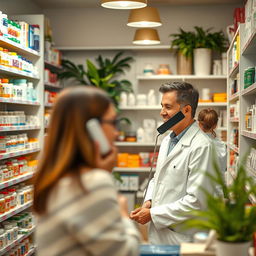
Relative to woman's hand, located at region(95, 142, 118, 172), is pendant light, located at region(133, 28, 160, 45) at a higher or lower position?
higher

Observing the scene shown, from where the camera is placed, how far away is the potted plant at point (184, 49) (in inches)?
287

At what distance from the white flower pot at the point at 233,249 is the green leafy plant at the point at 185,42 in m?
5.79

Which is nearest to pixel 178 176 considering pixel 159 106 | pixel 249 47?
pixel 249 47

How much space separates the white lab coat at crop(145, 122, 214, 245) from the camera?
2.86 metres

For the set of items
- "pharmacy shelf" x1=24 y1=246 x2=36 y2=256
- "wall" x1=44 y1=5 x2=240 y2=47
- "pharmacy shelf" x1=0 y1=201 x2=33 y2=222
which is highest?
"wall" x1=44 y1=5 x2=240 y2=47

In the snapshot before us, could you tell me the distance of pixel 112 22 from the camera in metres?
7.95

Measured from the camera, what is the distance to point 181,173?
2969 millimetres

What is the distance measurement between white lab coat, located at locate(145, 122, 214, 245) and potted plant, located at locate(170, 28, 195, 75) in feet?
14.4

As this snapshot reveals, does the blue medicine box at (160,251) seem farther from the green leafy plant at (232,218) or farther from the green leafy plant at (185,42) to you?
the green leafy plant at (185,42)

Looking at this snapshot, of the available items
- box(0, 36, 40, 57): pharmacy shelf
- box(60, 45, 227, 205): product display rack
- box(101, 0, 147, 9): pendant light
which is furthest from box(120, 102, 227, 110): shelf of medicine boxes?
box(101, 0, 147, 9): pendant light

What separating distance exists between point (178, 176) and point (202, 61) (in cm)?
463

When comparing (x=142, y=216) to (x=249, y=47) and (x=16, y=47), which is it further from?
(x=16, y=47)

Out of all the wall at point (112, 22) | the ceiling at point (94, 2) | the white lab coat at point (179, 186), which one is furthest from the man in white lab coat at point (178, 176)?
the wall at point (112, 22)

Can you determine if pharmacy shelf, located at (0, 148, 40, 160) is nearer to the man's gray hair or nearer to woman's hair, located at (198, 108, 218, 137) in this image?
woman's hair, located at (198, 108, 218, 137)
